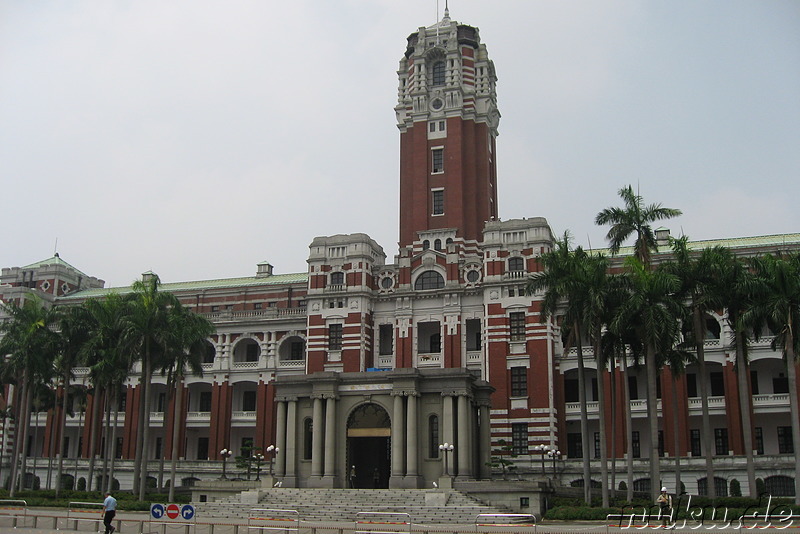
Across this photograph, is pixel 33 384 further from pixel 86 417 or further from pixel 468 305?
pixel 468 305

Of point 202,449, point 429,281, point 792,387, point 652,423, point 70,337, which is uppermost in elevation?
point 429,281

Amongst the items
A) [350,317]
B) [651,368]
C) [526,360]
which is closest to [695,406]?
[526,360]

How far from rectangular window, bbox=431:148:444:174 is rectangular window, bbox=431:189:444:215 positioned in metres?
1.94

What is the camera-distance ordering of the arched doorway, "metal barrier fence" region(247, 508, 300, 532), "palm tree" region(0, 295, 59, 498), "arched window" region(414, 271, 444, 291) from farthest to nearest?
"arched window" region(414, 271, 444, 291) → "palm tree" region(0, 295, 59, 498) → the arched doorway → "metal barrier fence" region(247, 508, 300, 532)

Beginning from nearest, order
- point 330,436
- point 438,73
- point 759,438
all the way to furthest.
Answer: point 330,436 → point 759,438 → point 438,73

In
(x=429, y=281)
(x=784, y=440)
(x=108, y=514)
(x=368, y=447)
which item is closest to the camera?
(x=108, y=514)

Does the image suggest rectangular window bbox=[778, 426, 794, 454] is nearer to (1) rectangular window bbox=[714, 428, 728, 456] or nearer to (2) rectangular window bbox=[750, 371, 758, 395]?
(2) rectangular window bbox=[750, 371, 758, 395]

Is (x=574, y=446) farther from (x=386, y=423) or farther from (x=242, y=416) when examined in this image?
(x=242, y=416)

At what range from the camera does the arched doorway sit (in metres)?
56.8

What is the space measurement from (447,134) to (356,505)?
124ft

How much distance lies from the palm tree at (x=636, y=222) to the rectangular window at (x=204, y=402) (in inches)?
1722

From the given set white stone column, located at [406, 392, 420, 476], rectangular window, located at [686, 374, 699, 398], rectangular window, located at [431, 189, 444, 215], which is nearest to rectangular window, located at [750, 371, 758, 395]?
rectangular window, located at [686, 374, 699, 398]

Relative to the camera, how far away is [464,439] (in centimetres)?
5431

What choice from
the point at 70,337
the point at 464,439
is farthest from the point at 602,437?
the point at 70,337
